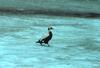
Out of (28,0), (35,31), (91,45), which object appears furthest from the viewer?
(28,0)

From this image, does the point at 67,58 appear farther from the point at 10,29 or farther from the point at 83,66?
the point at 10,29

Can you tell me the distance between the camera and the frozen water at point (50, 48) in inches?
559

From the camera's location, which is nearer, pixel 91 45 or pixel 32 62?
pixel 32 62

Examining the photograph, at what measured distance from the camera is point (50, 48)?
1698 cm

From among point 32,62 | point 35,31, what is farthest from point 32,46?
point 35,31

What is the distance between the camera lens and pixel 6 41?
18.3 meters

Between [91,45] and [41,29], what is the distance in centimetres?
528

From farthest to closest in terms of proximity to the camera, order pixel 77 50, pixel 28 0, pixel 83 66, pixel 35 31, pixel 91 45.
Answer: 1. pixel 28 0
2. pixel 35 31
3. pixel 91 45
4. pixel 77 50
5. pixel 83 66

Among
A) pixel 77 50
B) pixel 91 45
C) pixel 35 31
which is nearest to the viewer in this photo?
pixel 77 50

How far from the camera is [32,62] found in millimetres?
14195

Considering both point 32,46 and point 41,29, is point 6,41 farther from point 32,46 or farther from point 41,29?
point 41,29

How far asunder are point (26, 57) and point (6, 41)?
3.50 m

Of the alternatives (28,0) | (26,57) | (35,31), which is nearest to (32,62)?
(26,57)

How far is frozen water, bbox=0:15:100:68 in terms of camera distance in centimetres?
1419
